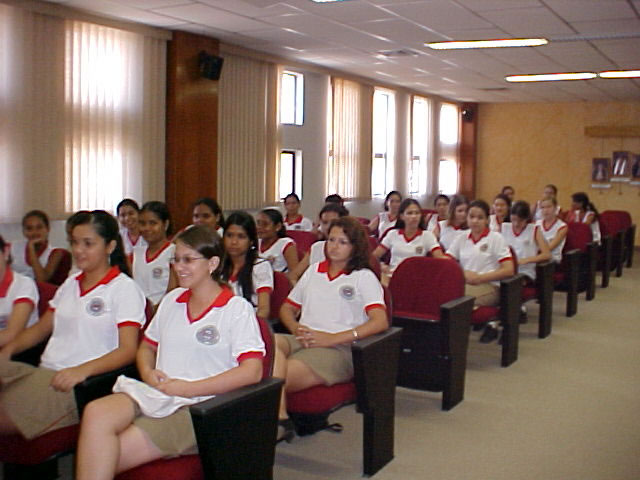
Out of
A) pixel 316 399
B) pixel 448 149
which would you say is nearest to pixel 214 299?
pixel 316 399

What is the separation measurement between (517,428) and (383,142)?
871 centimetres

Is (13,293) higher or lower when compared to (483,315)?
higher

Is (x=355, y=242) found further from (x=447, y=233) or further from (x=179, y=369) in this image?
(x=447, y=233)

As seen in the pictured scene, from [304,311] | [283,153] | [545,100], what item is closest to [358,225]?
[304,311]

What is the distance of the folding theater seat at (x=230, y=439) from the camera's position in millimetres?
2420

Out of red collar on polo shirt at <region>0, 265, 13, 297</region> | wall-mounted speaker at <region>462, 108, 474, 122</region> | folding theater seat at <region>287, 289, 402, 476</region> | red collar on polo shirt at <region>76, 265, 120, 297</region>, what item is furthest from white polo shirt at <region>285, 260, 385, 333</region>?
wall-mounted speaker at <region>462, 108, 474, 122</region>

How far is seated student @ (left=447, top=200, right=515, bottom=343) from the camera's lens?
18.6 feet

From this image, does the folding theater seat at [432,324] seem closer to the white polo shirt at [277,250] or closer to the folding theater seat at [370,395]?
the folding theater seat at [370,395]

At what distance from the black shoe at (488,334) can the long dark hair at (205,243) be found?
391 cm

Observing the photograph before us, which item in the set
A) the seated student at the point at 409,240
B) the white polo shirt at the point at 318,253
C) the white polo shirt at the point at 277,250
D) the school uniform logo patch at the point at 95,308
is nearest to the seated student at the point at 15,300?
the school uniform logo patch at the point at 95,308

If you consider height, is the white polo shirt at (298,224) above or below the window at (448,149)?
below

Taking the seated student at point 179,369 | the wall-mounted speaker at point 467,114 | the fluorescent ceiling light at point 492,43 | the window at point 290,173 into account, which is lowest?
the seated student at point 179,369

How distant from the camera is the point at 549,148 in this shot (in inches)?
595

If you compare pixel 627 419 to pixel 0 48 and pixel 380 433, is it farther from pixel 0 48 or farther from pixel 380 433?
pixel 0 48
